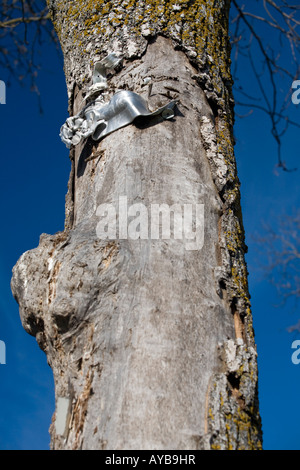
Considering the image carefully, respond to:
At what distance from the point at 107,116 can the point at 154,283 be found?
2.25ft

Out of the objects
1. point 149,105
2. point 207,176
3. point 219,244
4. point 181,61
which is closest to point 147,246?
point 219,244

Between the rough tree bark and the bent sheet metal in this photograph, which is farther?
the bent sheet metal

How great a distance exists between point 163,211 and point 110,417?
23.4 inches

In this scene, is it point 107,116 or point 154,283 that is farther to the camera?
point 107,116

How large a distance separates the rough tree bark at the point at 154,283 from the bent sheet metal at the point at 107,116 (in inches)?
1.4

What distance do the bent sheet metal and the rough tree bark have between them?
36 mm

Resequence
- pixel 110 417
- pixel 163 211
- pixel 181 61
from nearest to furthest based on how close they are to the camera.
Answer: pixel 110 417 → pixel 163 211 → pixel 181 61

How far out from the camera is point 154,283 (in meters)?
1.47

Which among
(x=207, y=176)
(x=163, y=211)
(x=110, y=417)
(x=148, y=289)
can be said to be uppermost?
(x=207, y=176)

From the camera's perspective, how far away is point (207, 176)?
70.9 inches

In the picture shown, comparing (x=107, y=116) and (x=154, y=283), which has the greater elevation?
(x=107, y=116)

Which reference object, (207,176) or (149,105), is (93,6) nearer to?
(149,105)

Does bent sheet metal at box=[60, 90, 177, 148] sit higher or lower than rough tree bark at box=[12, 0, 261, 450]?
higher

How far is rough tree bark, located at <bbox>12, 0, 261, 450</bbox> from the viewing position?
1.32 m
